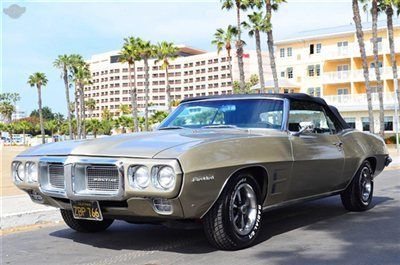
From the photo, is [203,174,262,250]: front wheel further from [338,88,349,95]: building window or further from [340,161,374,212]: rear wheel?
[338,88,349,95]: building window

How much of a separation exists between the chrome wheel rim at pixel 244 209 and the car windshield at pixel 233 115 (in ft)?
3.18

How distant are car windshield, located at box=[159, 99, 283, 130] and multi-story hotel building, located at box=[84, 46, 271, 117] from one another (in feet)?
428

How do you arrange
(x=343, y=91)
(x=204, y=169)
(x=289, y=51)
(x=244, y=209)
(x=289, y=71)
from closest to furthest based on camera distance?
(x=204, y=169) → (x=244, y=209) → (x=343, y=91) → (x=289, y=51) → (x=289, y=71)

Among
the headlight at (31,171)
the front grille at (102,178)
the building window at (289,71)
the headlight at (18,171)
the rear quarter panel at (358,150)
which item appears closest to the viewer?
the front grille at (102,178)

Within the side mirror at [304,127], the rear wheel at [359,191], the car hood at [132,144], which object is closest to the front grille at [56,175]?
the car hood at [132,144]

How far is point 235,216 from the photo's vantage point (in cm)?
504

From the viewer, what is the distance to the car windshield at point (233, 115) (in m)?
5.95

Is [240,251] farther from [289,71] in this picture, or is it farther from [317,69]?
[289,71]

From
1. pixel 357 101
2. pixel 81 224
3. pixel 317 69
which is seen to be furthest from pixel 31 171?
pixel 317 69

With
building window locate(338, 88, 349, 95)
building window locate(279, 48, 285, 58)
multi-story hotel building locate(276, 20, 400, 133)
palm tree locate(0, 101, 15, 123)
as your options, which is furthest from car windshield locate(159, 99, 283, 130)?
palm tree locate(0, 101, 15, 123)

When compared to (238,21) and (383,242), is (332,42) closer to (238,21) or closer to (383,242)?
(238,21)

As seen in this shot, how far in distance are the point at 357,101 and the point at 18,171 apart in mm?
49103

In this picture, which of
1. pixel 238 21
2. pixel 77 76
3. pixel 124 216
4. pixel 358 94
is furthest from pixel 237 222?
pixel 77 76

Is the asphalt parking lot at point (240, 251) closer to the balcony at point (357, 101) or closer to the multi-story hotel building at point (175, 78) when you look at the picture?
the balcony at point (357, 101)
